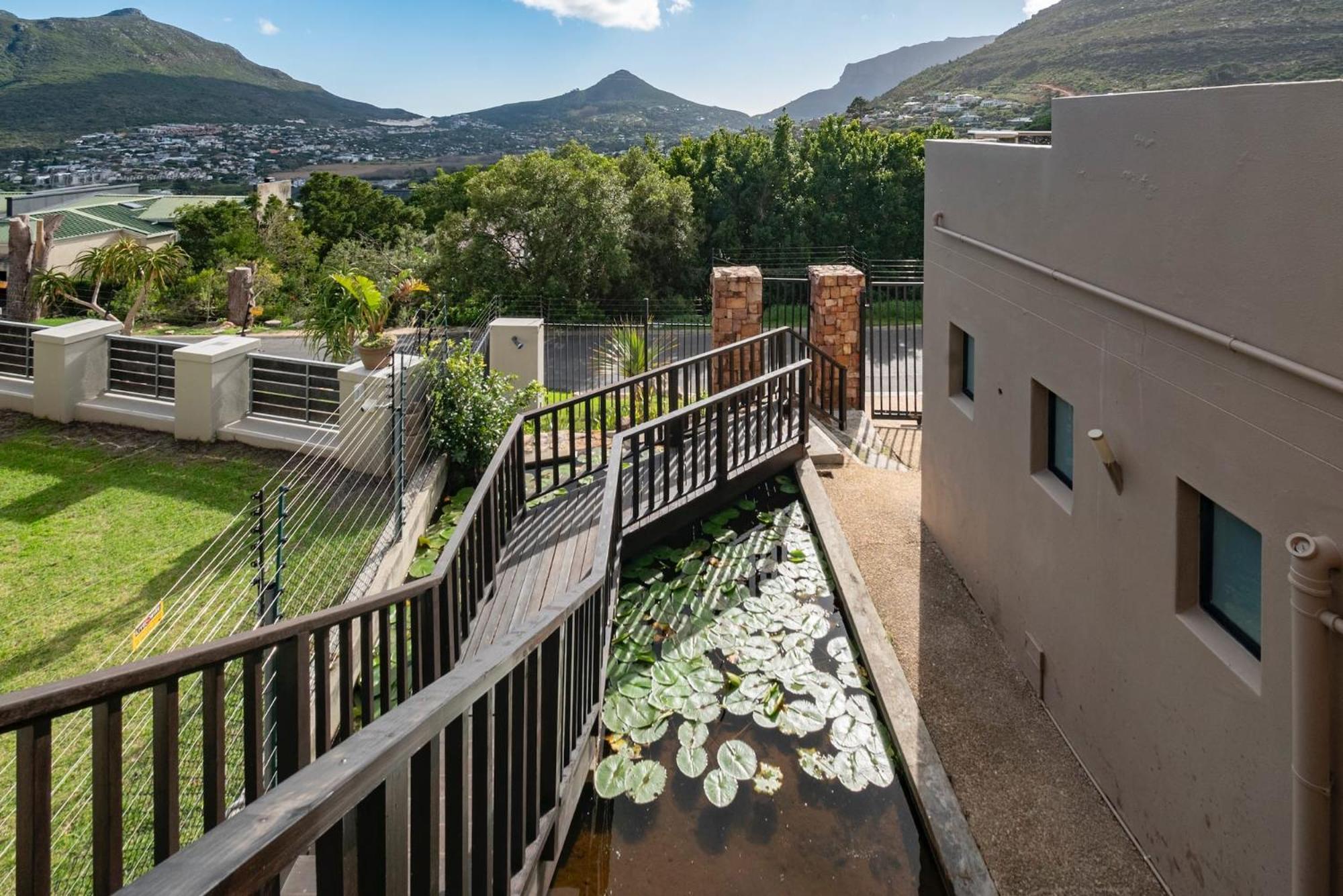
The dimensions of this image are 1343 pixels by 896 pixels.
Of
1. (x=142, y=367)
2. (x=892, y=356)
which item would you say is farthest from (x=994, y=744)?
(x=892, y=356)

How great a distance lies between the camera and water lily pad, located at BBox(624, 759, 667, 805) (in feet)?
13.2

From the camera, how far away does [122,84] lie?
82875mm

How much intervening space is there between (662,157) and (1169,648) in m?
24.3

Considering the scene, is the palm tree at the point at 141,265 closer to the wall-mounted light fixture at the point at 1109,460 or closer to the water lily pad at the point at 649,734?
the water lily pad at the point at 649,734

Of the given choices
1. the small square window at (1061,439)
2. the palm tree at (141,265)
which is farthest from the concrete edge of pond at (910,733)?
the palm tree at (141,265)

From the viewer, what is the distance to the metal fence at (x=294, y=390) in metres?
9.05

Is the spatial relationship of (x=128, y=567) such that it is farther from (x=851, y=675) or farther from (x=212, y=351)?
(x=851, y=675)

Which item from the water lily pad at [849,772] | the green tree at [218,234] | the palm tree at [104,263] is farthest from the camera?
the green tree at [218,234]

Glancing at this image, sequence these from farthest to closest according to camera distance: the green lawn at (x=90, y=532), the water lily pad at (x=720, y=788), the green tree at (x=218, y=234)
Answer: the green tree at (x=218, y=234)
the green lawn at (x=90, y=532)
the water lily pad at (x=720, y=788)

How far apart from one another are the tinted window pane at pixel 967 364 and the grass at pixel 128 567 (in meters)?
4.77

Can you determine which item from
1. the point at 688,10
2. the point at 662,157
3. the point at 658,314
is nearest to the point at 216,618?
the point at 658,314

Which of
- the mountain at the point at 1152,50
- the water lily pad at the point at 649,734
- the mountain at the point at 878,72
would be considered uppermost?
the mountain at the point at 878,72

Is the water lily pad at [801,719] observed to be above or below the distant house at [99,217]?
below

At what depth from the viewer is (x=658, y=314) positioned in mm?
19391
